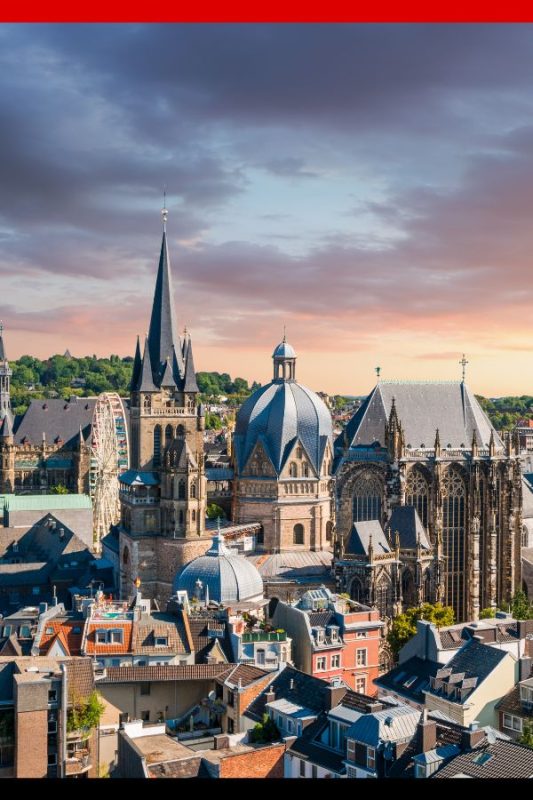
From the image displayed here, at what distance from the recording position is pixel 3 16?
7.58 m

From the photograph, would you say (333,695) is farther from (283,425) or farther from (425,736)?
(283,425)

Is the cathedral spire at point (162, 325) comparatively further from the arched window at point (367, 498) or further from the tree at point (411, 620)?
the tree at point (411, 620)

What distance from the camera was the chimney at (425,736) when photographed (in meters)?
15.3

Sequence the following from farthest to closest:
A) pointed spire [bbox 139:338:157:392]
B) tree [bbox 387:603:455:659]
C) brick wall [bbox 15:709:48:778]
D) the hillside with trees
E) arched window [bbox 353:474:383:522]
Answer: the hillside with trees, pointed spire [bbox 139:338:157:392], arched window [bbox 353:474:383:522], tree [bbox 387:603:455:659], brick wall [bbox 15:709:48:778]

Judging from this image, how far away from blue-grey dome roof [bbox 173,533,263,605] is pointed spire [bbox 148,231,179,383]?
689 cm

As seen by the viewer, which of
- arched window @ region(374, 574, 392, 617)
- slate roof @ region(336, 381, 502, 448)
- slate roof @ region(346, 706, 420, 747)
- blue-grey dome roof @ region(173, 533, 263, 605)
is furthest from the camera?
slate roof @ region(336, 381, 502, 448)

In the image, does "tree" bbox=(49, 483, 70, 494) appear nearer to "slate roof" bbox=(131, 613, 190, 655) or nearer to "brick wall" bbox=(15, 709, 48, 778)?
"slate roof" bbox=(131, 613, 190, 655)

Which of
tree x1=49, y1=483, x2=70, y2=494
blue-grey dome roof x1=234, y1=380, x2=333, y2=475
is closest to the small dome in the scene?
blue-grey dome roof x1=234, y1=380, x2=333, y2=475

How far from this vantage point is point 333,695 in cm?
1805

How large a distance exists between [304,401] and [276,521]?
142 inches

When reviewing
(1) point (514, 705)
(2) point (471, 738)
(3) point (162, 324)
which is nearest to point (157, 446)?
(3) point (162, 324)

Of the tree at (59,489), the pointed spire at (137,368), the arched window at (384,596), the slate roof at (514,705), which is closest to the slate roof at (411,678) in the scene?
the slate roof at (514,705)

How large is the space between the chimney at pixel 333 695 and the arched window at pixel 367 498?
43.3 ft

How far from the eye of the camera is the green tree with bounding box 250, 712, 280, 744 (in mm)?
18087
